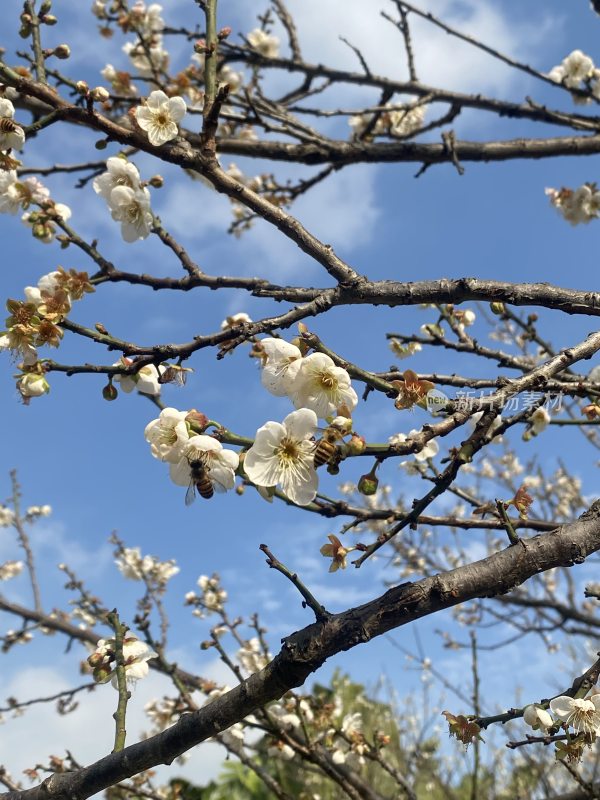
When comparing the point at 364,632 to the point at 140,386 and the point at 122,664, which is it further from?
the point at 140,386

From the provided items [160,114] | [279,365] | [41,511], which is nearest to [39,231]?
[160,114]

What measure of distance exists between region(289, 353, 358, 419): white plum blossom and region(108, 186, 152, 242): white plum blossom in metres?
1.12

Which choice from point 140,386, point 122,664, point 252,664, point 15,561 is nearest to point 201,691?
point 252,664

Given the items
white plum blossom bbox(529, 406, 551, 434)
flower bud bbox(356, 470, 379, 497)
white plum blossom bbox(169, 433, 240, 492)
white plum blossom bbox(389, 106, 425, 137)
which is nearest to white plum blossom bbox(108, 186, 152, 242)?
white plum blossom bbox(169, 433, 240, 492)

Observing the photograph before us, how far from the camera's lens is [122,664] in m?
2.09

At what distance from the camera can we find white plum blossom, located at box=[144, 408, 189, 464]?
1539 mm

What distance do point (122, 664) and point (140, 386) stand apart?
88 cm

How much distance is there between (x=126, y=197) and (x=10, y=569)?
806 centimetres

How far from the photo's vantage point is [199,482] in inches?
61.2

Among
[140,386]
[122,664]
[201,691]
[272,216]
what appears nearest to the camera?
[272,216]

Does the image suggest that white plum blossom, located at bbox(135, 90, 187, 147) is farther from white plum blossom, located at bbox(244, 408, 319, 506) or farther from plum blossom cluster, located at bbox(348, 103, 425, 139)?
plum blossom cluster, located at bbox(348, 103, 425, 139)

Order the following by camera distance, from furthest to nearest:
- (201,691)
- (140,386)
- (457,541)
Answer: (457,541) < (201,691) < (140,386)

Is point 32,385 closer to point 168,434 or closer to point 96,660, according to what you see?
point 168,434

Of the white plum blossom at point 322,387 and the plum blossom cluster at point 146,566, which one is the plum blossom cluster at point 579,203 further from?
the plum blossom cluster at point 146,566
